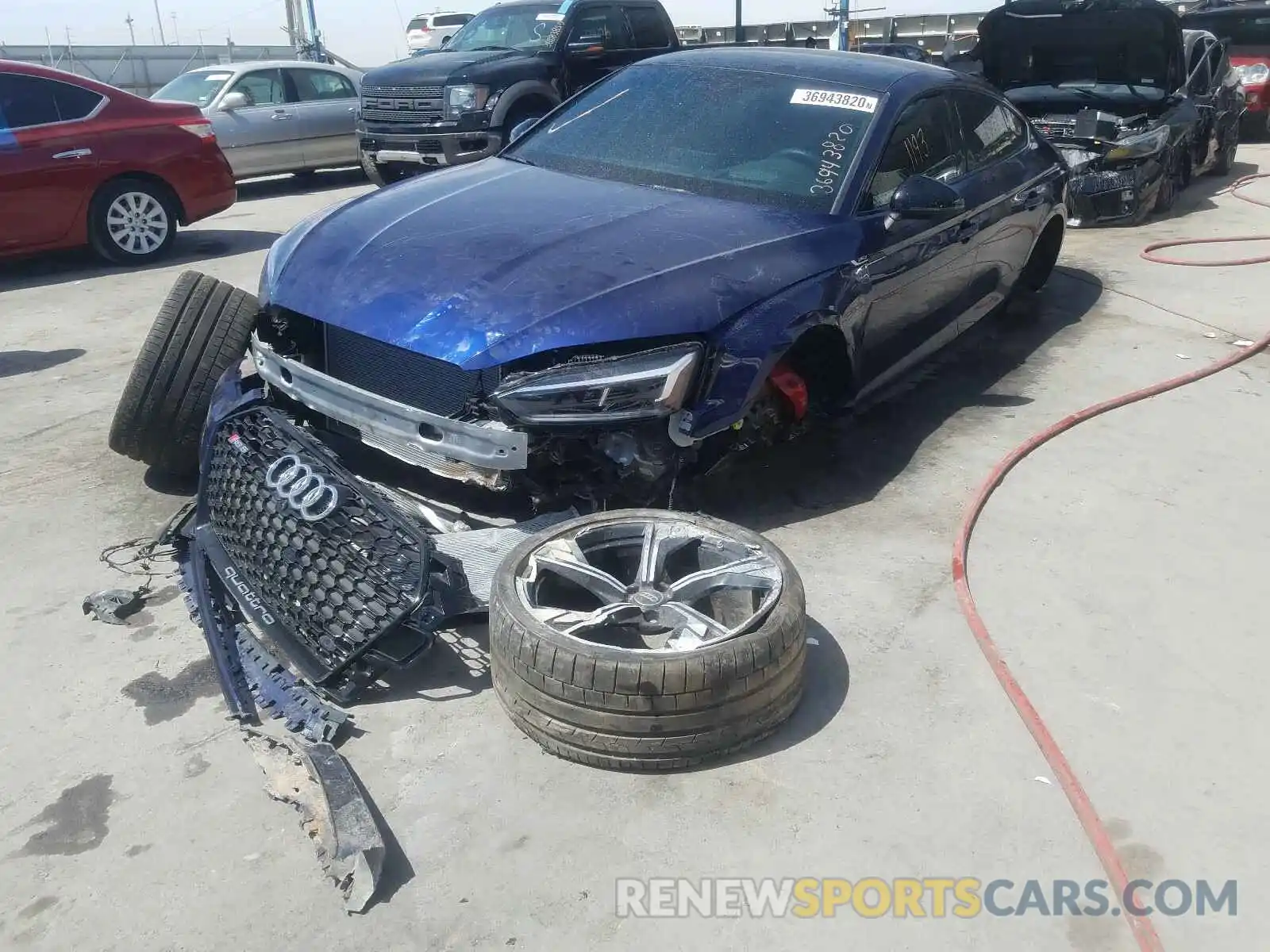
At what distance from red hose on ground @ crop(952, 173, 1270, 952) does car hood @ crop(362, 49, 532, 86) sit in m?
Result: 7.27

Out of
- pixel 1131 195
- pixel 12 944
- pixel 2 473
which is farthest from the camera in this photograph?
pixel 1131 195

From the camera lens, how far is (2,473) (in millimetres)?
4648

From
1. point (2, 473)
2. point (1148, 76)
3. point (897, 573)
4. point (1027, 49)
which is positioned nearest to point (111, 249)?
point (2, 473)

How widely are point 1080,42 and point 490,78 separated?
531cm

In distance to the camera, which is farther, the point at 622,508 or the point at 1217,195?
the point at 1217,195

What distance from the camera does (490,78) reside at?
1043cm

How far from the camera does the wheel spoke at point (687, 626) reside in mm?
3010

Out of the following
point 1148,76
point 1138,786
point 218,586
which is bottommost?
point 1138,786

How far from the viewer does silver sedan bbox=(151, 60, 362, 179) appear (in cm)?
1181

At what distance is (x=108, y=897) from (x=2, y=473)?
283cm

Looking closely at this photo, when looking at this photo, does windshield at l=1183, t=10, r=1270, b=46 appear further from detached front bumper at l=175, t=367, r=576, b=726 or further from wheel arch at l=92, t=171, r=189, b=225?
detached front bumper at l=175, t=367, r=576, b=726

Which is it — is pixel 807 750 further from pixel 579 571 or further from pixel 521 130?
pixel 521 130

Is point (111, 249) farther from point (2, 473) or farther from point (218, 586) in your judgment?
point (218, 586)

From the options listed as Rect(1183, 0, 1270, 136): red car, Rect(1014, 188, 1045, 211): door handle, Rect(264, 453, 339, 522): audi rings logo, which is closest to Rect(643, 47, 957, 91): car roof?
Rect(1014, 188, 1045, 211): door handle
